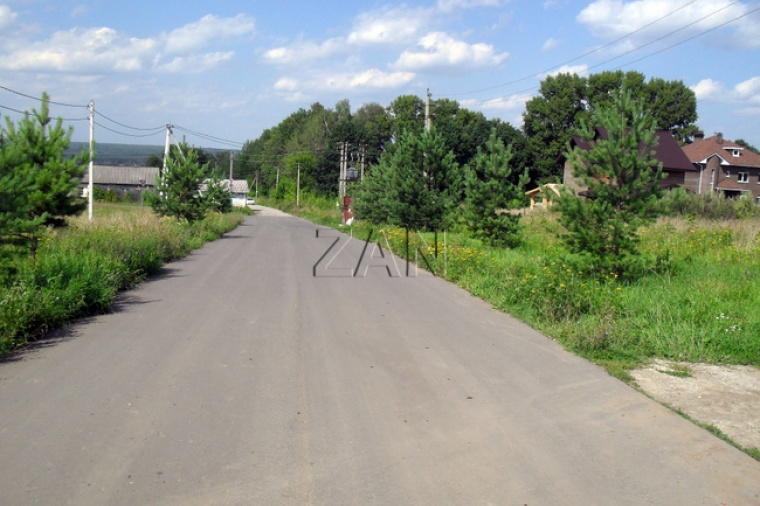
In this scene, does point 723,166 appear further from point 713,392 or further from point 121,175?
point 121,175

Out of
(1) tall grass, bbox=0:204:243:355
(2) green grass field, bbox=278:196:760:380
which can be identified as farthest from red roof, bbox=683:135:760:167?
(1) tall grass, bbox=0:204:243:355

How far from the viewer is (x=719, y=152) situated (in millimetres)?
60656

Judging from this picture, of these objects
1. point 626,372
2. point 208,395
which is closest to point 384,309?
point 626,372

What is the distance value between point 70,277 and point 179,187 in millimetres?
20663

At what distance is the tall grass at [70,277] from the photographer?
8773 mm

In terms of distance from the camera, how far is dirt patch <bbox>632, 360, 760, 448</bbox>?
622cm

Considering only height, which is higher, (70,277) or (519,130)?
(519,130)

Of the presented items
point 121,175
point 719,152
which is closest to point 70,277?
point 719,152

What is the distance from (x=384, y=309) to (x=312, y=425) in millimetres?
6300

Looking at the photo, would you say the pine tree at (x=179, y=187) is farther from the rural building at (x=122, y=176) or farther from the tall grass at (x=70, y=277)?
the rural building at (x=122, y=176)

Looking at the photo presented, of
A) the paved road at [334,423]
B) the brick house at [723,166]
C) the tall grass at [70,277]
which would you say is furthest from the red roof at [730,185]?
the paved road at [334,423]

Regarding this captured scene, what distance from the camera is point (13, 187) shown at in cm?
870

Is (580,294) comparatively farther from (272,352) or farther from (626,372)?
(272,352)

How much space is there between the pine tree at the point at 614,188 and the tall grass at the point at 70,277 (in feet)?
29.6
